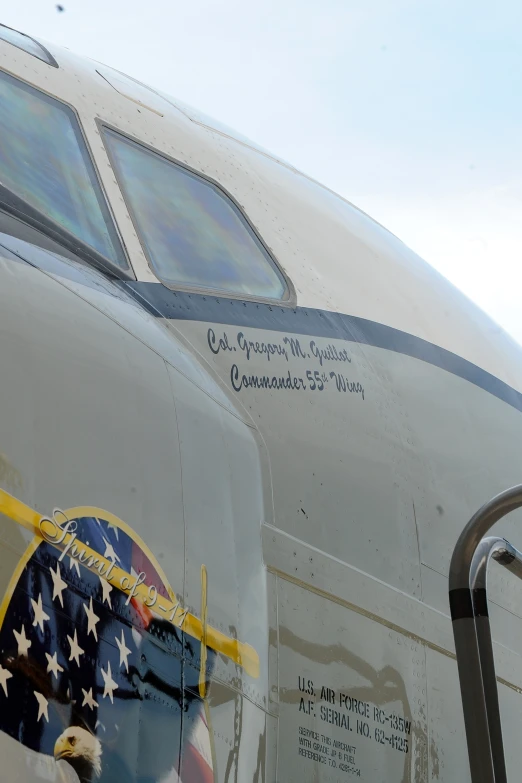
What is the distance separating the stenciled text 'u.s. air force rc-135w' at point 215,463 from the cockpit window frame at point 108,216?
0.01 meters

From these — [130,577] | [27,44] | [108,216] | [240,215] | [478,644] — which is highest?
[27,44]

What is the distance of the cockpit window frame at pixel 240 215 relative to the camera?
3.60m

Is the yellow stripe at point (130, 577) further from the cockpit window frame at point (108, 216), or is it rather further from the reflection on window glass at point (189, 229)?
the reflection on window glass at point (189, 229)

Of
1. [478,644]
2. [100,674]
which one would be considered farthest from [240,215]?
[100,674]

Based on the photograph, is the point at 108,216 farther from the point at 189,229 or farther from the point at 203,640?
the point at 203,640

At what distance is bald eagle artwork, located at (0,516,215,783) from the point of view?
2.19 meters

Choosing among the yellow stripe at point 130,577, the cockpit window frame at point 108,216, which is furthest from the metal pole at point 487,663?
the cockpit window frame at point 108,216

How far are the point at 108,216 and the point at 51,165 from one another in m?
0.25

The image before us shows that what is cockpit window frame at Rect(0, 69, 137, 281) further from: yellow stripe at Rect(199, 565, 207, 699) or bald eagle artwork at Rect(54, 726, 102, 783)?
bald eagle artwork at Rect(54, 726, 102, 783)

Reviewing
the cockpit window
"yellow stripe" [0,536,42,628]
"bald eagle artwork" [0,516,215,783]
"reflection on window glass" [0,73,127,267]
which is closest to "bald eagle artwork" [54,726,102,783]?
"bald eagle artwork" [0,516,215,783]

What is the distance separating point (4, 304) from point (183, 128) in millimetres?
2260

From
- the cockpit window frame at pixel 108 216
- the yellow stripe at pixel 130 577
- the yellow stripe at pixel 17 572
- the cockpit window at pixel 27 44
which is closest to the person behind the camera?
the yellow stripe at pixel 17 572

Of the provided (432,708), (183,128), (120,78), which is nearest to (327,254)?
(183,128)

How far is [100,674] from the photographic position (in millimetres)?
2414
